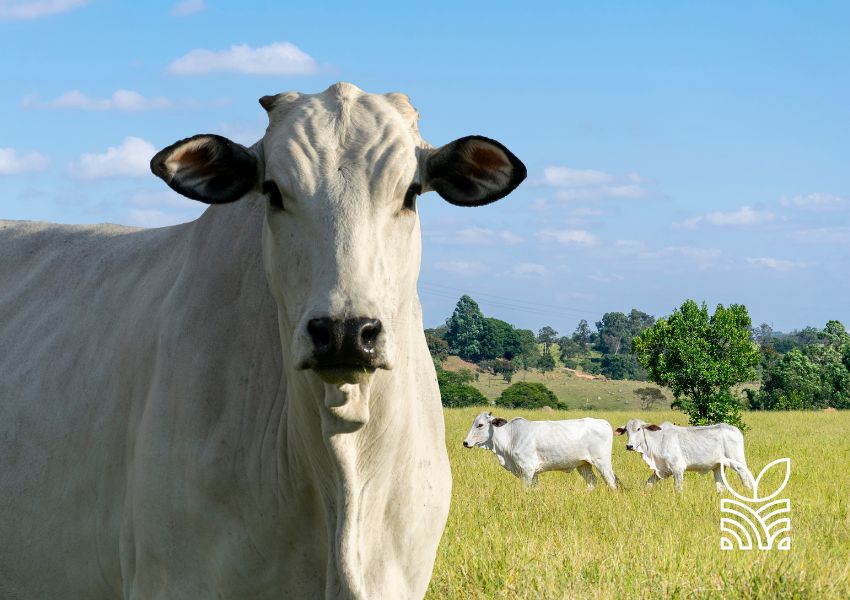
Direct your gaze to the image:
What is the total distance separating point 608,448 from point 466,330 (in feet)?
332

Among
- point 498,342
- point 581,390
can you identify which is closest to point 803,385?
point 581,390

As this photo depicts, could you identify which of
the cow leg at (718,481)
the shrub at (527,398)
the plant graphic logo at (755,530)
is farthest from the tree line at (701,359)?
the plant graphic logo at (755,530)

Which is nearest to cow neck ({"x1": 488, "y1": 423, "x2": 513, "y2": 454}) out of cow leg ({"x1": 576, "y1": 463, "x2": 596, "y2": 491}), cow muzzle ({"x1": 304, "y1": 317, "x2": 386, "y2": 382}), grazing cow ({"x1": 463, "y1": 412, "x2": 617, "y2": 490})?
grazing cow ({"x1": 463, "y1": 412, "x2": 617, "y2": 490})

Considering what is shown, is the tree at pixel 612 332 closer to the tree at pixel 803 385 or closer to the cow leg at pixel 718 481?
the tree at pixel 803 385

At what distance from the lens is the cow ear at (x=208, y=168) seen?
359cm

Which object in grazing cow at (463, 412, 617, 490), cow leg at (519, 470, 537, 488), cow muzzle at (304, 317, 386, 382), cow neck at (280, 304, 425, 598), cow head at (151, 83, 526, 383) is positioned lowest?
cow leg at (519, 470, 537, 488)

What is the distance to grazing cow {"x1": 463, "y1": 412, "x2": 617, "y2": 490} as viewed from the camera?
15.3 metres

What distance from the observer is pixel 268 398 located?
3.75 metres

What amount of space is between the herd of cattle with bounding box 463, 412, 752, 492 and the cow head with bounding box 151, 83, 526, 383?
11.8 m

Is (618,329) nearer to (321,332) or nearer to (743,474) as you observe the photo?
(743,474)

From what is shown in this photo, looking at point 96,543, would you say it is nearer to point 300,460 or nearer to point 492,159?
point 300,460

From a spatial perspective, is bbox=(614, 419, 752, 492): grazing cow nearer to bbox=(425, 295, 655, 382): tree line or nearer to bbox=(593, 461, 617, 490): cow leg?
bbox=(593, 461, 617, 490): cow leg

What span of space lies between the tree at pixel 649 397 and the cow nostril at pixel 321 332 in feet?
217

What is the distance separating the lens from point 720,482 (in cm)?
1546
